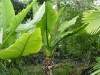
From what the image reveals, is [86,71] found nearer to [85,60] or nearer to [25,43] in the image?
[85,60]

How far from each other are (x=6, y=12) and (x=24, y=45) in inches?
32.1

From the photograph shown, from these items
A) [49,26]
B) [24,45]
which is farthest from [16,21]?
[49,26]

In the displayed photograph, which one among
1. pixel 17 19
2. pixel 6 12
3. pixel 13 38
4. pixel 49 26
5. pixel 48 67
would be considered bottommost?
pixel 48 67

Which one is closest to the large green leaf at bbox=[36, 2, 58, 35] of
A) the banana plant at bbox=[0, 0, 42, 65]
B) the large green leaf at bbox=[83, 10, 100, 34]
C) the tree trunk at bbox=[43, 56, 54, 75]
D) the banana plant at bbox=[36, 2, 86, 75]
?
the banana plant at bbox=[36, 2, 86, 75]

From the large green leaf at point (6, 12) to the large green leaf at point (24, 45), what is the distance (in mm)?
551

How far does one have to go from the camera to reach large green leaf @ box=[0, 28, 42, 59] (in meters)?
2.96

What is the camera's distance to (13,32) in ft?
12.1

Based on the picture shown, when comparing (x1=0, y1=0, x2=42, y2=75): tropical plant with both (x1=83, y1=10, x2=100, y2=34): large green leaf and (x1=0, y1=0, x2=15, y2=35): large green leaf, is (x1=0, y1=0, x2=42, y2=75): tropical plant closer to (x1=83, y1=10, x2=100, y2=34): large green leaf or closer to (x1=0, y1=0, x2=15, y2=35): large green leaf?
(x1=0, y1=0, x2=15, y2=35): large green leaf

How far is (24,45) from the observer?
3197mm

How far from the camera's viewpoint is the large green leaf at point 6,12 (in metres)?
3.64

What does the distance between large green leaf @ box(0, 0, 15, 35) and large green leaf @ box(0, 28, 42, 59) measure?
55cm

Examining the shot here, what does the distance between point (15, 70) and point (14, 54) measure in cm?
57

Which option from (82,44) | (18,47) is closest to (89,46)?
(82,44)

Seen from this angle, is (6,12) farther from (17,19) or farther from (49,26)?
(49,26)
